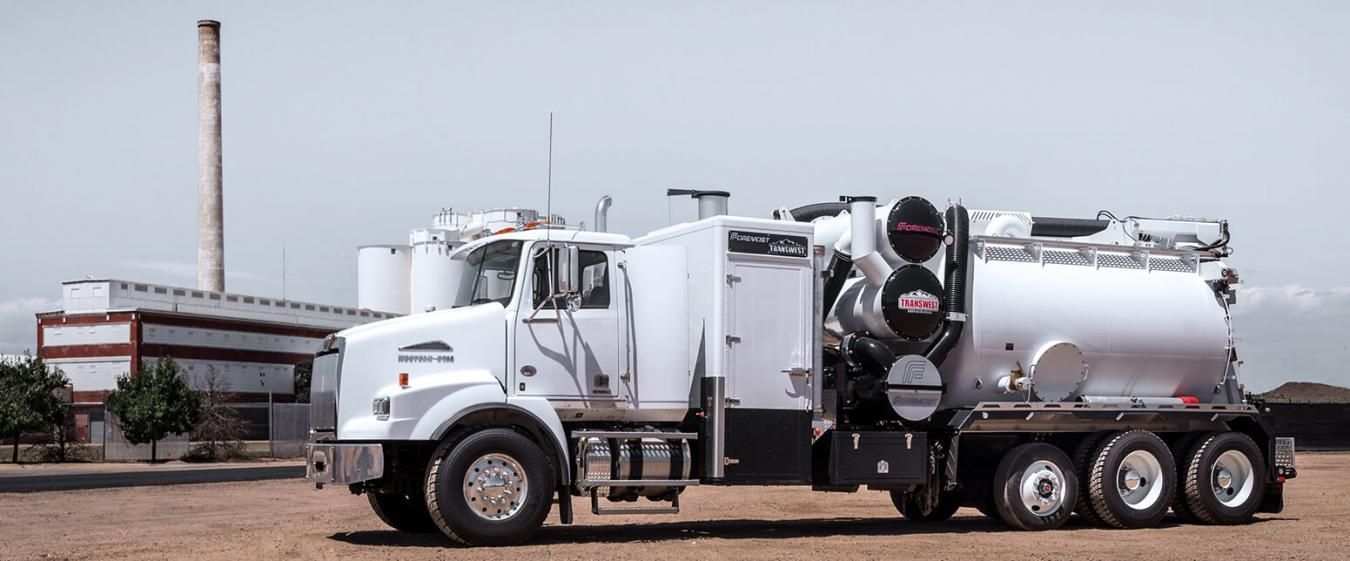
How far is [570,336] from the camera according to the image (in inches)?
619

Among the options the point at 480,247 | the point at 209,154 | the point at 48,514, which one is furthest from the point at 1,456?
the point at 480,247

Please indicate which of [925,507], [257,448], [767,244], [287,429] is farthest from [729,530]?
[257,448]

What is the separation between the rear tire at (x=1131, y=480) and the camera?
18016 mm

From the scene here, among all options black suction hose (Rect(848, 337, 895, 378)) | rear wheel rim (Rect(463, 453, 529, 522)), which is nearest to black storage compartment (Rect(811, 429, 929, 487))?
black suction hose (Rect(848, 337, 895, 378))

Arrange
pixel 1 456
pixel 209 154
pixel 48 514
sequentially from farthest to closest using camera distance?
pixel 209 154, pixel 1 456, pixel 48 514

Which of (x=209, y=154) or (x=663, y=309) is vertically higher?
(x=209, y=154)

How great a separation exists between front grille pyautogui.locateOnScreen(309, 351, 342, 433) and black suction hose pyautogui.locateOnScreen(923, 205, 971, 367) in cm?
692

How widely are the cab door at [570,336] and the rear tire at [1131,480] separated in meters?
6.41

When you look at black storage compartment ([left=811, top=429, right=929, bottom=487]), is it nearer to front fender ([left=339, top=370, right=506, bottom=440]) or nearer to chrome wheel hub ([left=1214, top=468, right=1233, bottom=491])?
front fender ([left=339, top=370, right=506, bottom=440])

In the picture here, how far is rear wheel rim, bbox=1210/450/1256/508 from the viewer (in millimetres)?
18984

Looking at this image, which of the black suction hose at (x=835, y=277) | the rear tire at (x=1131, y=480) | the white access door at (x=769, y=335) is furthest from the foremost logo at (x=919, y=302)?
the rear tire at (x=1131, y=480)

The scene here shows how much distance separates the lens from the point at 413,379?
15125mm

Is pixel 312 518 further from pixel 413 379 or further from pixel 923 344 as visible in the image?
pixel 923 344

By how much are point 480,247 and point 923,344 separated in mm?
5438
